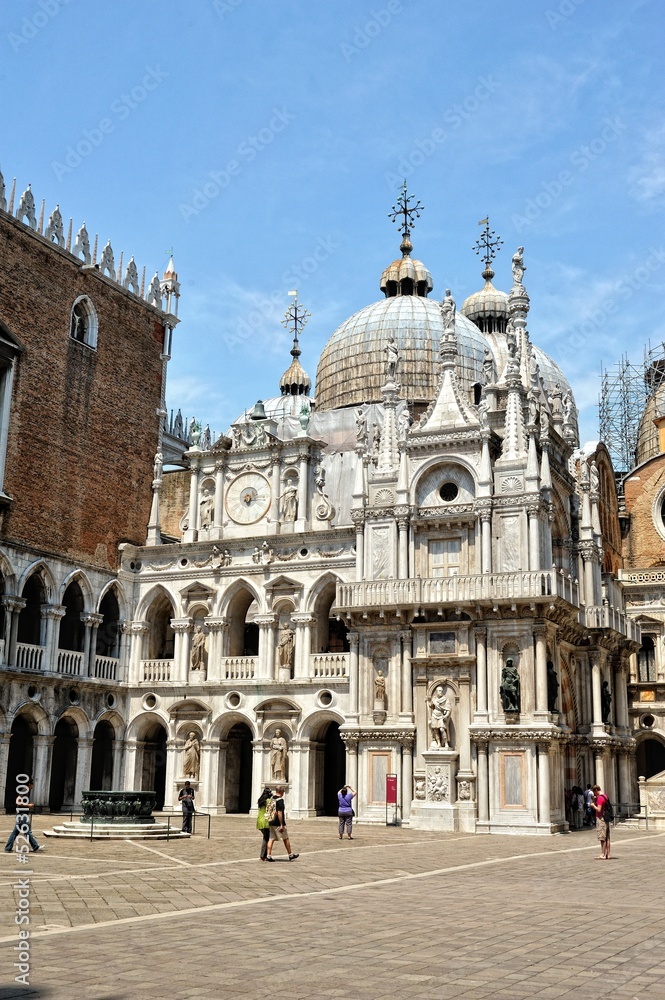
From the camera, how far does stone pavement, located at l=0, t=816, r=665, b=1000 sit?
874cm

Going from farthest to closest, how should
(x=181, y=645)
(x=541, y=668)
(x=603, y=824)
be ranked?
1. (x=181, y=645)
2. (x=541, y=668)
3. (x=603, y=824)

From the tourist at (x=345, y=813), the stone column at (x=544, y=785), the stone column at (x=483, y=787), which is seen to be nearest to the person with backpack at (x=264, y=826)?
the tourist at (x=345, y=813)

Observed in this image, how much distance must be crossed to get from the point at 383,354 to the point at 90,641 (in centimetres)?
1963

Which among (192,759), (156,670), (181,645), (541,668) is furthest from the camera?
(156,670)

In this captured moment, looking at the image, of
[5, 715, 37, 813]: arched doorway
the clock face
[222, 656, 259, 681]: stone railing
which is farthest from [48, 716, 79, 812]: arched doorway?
the clock face

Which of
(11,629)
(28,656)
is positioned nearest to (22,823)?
(11,629)

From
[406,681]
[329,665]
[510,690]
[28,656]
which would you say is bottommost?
[510,690]

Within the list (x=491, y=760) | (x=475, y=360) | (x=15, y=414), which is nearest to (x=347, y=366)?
(x=475, y=360)

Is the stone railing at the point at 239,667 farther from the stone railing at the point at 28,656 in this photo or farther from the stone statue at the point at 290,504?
the stone railing at the point at 28,656

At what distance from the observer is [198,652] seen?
126 ft

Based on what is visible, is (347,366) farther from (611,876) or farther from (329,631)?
(611,876)

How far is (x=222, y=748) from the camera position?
37.4 m

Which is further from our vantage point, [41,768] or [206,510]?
[206,510]

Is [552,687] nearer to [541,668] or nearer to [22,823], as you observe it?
[541,668]
